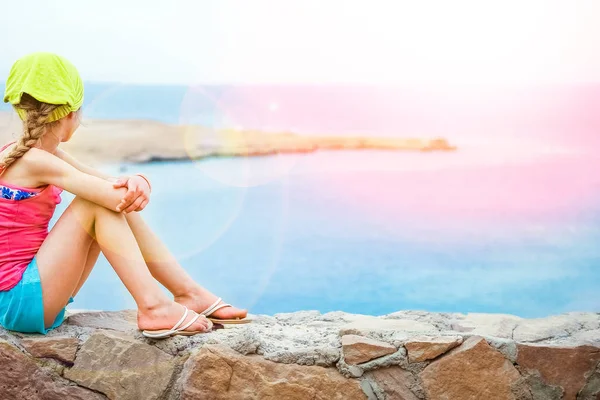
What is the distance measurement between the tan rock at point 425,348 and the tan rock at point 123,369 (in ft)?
2.26

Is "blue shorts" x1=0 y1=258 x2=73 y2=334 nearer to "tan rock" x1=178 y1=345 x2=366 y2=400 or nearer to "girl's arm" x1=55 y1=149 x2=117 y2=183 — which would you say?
"girl's arm" x1=55 y1=149 x2=117 y2=183

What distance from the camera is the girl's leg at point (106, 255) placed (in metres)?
2.00

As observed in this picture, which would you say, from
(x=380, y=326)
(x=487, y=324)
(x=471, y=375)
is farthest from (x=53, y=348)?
(x=487, y=324)

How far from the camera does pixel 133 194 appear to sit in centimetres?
198

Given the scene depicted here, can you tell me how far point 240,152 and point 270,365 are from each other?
2.78 meters

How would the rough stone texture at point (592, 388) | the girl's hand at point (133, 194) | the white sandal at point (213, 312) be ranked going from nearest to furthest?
the girl's hand at point (133, 194) < the rough stone texture at point (592, 388) < the white sandal at point (213, 312)

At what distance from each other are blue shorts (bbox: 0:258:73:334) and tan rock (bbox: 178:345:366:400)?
0.46 m

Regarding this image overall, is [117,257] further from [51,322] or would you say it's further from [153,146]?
[153,146]

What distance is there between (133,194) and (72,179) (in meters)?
0.18

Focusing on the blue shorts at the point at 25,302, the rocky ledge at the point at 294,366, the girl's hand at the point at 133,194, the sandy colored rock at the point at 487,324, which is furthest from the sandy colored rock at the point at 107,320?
the sandy colored rock at the point at 487,324

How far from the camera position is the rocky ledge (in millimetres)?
1994

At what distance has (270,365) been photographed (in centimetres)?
200

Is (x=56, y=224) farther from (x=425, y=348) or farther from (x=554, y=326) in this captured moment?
(x=554, y=326)

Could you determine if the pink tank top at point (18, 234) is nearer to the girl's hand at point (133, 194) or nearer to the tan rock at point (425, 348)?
the girl's hand at point (133, 194)
